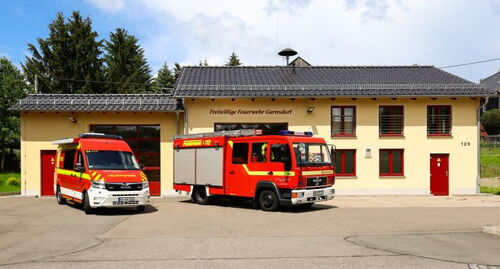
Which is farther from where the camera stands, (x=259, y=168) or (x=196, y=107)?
(x=196, y=107)

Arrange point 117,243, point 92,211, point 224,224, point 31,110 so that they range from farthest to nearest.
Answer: point 31,110 → point 92,211 → point 224,224 → point 117,243

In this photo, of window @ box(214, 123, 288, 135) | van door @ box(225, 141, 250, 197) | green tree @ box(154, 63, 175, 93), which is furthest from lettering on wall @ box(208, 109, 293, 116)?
green tree @ box(154, 63, 175, 93)

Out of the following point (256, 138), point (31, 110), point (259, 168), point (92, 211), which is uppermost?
point (31, 110)

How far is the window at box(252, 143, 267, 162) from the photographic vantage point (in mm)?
15125

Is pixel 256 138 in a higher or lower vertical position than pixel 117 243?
higher

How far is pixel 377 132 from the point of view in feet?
70.6

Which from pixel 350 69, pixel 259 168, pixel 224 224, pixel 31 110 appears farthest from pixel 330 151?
pixel 31 110

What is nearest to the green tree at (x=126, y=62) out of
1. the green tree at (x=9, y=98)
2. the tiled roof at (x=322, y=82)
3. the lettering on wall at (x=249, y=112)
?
the green tree at (x=9, y=98)

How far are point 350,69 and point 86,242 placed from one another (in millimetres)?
19539

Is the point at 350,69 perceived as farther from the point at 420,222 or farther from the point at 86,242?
the point at 86,242

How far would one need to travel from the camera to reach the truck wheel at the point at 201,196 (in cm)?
1737

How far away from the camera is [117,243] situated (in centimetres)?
932

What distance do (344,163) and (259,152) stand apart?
24.3 feet

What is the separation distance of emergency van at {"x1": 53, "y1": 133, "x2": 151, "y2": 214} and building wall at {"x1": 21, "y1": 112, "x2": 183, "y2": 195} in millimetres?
4732
